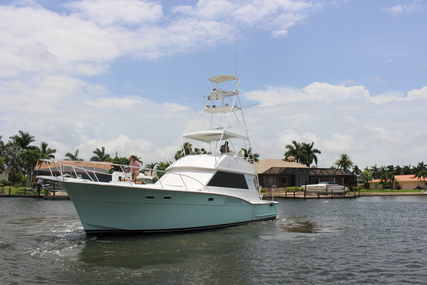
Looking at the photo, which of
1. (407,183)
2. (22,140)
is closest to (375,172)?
(407,183)

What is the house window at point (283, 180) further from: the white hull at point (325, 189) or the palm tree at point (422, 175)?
the palm tree at point (422, 175)

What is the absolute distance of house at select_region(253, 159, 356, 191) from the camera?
5391 centimetres

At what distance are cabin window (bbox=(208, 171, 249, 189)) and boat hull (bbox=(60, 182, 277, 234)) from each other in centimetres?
89

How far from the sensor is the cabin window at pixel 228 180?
1518cm

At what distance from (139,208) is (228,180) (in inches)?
193

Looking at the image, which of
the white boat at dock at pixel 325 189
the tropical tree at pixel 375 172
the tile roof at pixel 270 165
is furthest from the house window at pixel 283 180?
the tropical tree at pixel 375 172

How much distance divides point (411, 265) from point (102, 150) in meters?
69.8

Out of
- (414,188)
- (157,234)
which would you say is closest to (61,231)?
(157,234)

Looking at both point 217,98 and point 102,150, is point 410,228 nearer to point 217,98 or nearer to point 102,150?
point 217,98

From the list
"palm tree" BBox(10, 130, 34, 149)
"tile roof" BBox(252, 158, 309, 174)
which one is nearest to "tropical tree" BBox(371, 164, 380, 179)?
"tile roof" BBox(252, 158, 309, 174)

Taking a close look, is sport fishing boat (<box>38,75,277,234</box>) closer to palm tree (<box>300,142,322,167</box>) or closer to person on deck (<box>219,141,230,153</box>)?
person on deck (<box>219,141,230,153</box>)

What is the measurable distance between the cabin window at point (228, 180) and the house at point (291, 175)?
3581 cm

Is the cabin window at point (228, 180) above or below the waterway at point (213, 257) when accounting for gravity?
above

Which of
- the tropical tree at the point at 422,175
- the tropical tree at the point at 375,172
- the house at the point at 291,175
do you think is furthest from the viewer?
the tropical tree at the point at 375,172
